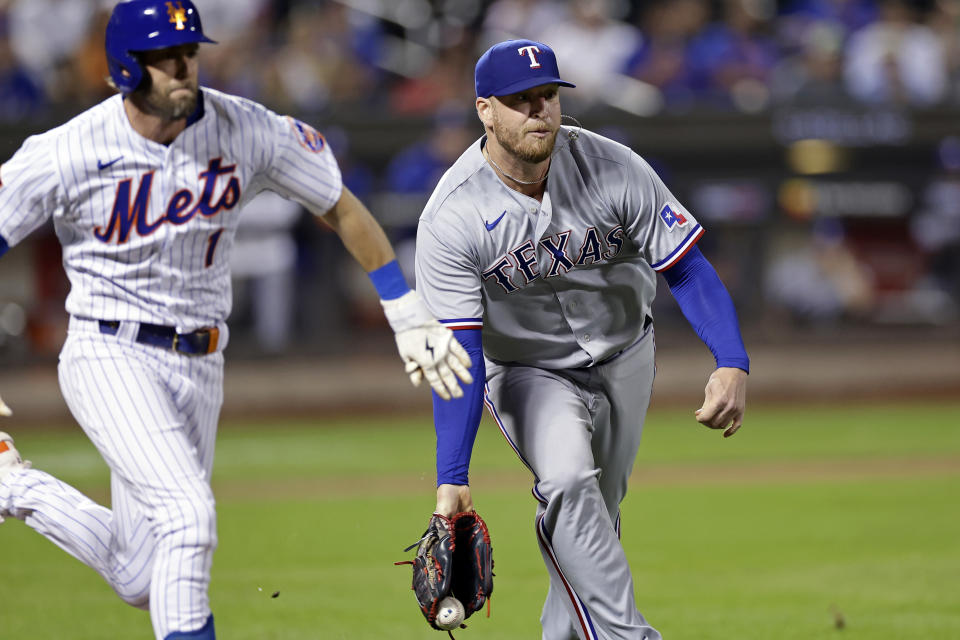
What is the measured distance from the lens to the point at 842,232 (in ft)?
37.7

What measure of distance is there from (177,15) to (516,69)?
1.00 meters

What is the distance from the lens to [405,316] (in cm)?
391

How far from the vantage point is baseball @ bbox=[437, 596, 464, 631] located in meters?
3.84

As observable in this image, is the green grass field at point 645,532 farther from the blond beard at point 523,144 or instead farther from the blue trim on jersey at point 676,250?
the blond beard at point 523,144

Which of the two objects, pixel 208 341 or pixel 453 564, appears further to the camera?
pixel 208 341

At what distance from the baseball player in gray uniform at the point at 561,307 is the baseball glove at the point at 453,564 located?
0.29 feet

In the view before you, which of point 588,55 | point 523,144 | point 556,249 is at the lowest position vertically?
point 588,55

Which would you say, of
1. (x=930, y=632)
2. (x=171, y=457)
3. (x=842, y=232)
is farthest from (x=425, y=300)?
(x=842, y=232)

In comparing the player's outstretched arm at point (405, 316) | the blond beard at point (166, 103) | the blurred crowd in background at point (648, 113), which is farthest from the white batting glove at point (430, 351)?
the blurred crowd in background at point (648, 113)

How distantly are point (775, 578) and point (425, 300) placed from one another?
277cm

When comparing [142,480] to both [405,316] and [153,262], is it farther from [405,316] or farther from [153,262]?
[405,316]

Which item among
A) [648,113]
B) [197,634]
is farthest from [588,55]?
[197,634]

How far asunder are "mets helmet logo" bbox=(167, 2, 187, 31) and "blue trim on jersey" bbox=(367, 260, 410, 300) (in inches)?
36.0

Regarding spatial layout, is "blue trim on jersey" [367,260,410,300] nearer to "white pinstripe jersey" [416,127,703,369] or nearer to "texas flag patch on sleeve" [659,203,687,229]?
"white pinstripe jersey" [416,127,703,369]
